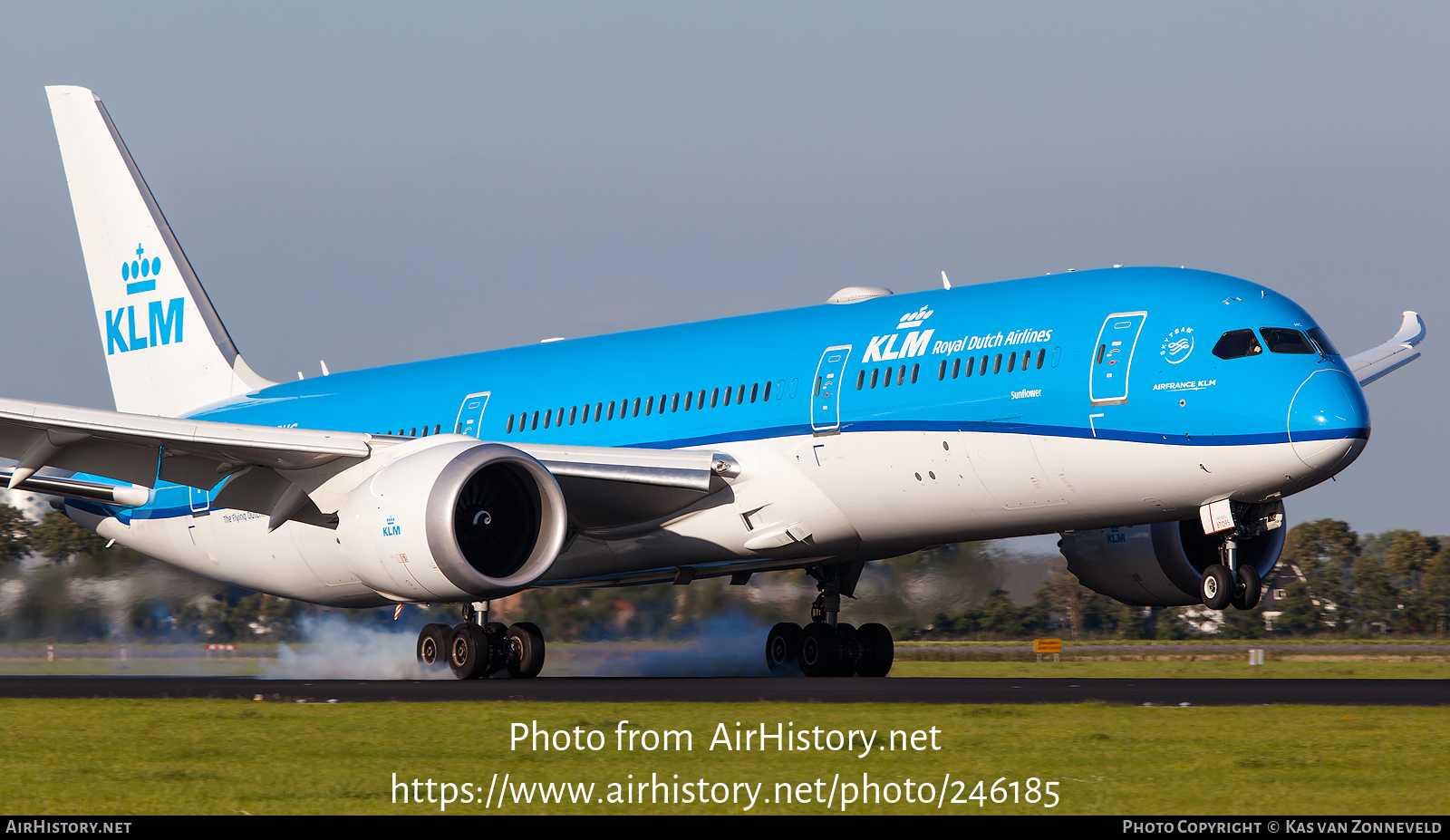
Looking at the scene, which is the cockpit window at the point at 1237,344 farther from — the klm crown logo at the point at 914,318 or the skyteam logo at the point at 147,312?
the skyteam logo at the point at 147,312

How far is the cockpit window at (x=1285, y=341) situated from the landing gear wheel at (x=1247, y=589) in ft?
8.30

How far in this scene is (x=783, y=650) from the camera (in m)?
25.4

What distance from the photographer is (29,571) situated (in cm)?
2942

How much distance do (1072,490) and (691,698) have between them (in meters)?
5.10

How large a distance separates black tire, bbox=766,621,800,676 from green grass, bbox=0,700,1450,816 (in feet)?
32.3

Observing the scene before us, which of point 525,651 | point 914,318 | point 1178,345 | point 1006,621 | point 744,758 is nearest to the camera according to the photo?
point 744,758

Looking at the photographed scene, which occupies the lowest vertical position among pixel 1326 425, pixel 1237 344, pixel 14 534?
pixel 14 534

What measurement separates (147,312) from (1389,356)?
2134 cm

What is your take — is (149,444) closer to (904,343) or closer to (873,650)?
(904,343)

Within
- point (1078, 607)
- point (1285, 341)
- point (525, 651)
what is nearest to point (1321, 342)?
point (1285, 341)

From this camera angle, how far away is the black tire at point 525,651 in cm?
2320

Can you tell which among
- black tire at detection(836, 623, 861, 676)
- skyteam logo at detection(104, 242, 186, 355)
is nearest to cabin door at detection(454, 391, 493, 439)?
black tire at detection(836, 623, 861, 676)
